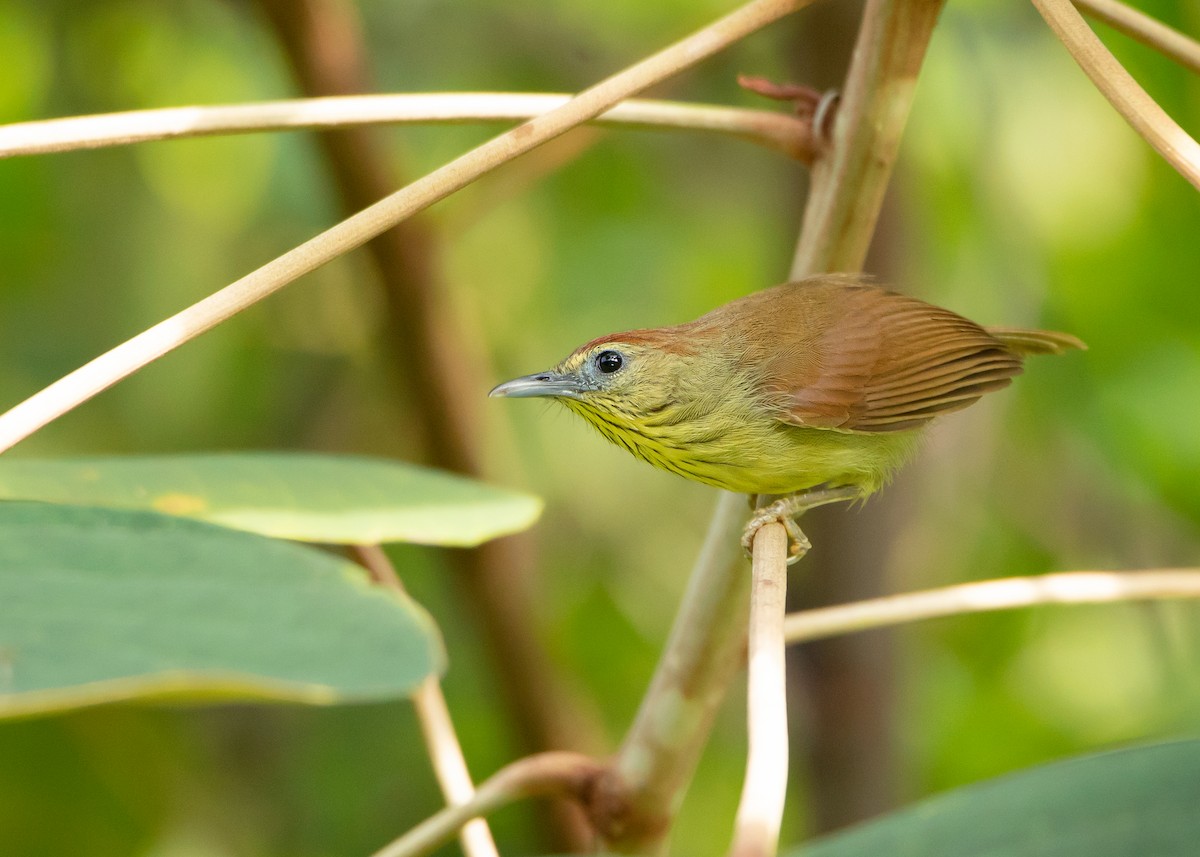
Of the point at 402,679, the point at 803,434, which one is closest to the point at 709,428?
the point at 803,434

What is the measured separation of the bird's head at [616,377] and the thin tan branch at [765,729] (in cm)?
149

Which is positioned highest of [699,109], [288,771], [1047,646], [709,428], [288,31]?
Result: [288,31]

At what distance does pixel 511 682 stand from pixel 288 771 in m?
0.98

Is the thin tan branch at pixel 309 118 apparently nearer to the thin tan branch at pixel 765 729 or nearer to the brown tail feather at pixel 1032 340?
the thin tan branch at pixel 765 729

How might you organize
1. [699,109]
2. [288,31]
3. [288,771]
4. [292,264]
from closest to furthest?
[292,264], [699,109], [288,31], [288,771]

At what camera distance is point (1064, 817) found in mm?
1115

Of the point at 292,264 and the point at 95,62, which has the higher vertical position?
the point at 95,62

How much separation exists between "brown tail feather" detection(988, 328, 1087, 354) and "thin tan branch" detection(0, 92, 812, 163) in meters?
1.36

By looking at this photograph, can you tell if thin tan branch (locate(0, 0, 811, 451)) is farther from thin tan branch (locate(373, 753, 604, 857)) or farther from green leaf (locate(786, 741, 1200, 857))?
green leaf (locate(786, 741, 1200, 857))

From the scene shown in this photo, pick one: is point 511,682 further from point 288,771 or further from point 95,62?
point 95,62

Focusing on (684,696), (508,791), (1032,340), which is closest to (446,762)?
(508,791)

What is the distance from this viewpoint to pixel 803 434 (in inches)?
109

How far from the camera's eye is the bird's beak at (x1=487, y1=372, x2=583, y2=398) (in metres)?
2.89

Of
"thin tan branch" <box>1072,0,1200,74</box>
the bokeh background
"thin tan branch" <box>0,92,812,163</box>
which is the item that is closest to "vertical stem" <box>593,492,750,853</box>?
"thin tan branch" <box>0,92,812,163</box>
